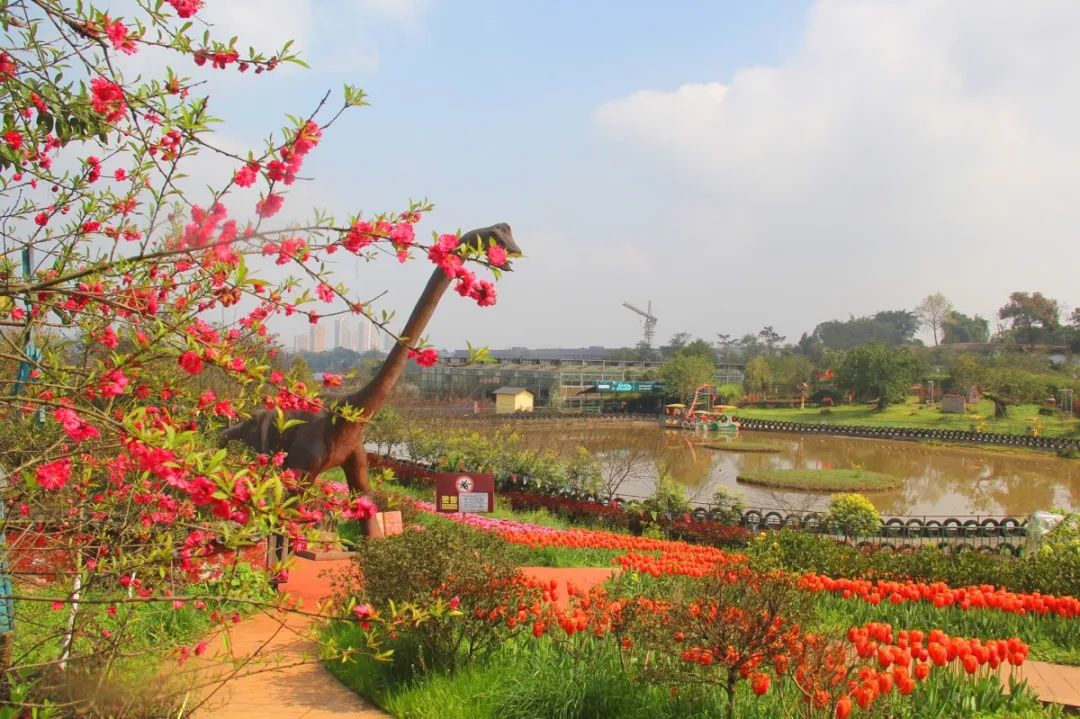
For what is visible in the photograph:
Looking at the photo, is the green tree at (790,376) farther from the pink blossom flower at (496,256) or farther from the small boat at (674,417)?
the pink blossom flower at (496,256)

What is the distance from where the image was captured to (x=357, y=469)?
371 inches

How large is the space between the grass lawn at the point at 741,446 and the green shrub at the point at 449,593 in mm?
31919

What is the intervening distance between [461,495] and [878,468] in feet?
79.4

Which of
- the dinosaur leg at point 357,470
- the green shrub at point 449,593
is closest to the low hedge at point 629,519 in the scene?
the dinosaur leg at point 357,470

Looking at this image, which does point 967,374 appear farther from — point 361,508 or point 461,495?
point 361,508

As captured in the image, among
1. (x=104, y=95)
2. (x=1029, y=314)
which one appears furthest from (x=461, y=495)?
(x=1029, y=314)

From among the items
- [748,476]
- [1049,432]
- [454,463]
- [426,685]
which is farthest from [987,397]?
[426,685]

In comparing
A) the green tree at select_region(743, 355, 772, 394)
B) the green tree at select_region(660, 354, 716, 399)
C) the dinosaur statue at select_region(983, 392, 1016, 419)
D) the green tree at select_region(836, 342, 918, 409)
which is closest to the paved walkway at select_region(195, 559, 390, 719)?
the dinosaur statue at select_region(983, 392, 1016, 419)

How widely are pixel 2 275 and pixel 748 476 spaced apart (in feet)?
84.8

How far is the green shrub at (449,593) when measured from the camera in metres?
5.01

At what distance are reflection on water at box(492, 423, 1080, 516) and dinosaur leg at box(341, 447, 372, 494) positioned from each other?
975 cm

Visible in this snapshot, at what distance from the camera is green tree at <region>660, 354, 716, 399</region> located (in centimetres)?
5400

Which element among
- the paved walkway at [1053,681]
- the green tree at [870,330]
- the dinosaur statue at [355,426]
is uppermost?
the green tree at [870,330]

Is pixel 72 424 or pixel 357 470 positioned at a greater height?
pixel 72 424
